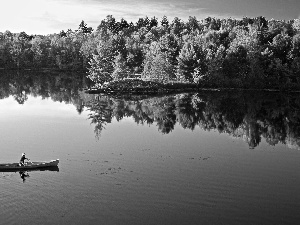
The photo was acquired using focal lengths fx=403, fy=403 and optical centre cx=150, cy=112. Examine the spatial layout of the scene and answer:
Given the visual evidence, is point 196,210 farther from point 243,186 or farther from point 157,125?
point 157,125

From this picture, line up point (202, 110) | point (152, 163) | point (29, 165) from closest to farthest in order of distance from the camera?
point (29, 165), point (152, 163), point (202, 110)

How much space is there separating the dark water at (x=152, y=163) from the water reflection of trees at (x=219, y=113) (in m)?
0.26

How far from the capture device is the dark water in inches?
1497

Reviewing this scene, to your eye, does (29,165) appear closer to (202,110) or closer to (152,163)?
(152,163)

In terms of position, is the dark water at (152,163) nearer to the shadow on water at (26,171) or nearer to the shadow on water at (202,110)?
the shadow on water at (202,110)

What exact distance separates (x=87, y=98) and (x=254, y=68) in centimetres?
6249

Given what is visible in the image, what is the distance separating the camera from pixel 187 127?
78.6m

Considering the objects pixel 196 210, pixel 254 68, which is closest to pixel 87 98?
pixel 254 68

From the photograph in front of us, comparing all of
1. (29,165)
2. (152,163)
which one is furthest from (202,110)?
(29,165)

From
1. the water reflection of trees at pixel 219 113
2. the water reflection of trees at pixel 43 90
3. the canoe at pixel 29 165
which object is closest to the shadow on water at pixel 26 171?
the canoe at pixel 29 165

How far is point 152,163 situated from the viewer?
5394cm

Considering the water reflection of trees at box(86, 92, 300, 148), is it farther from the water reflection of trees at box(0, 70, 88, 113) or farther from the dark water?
the water reflection of trees at box(0, 70, 88, 113)

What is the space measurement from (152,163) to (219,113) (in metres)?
44.8

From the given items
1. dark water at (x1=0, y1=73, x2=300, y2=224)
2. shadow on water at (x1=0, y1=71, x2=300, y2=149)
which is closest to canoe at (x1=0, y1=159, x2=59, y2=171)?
dark water at (x1=0, y1=73, x2=300, y2=224)
